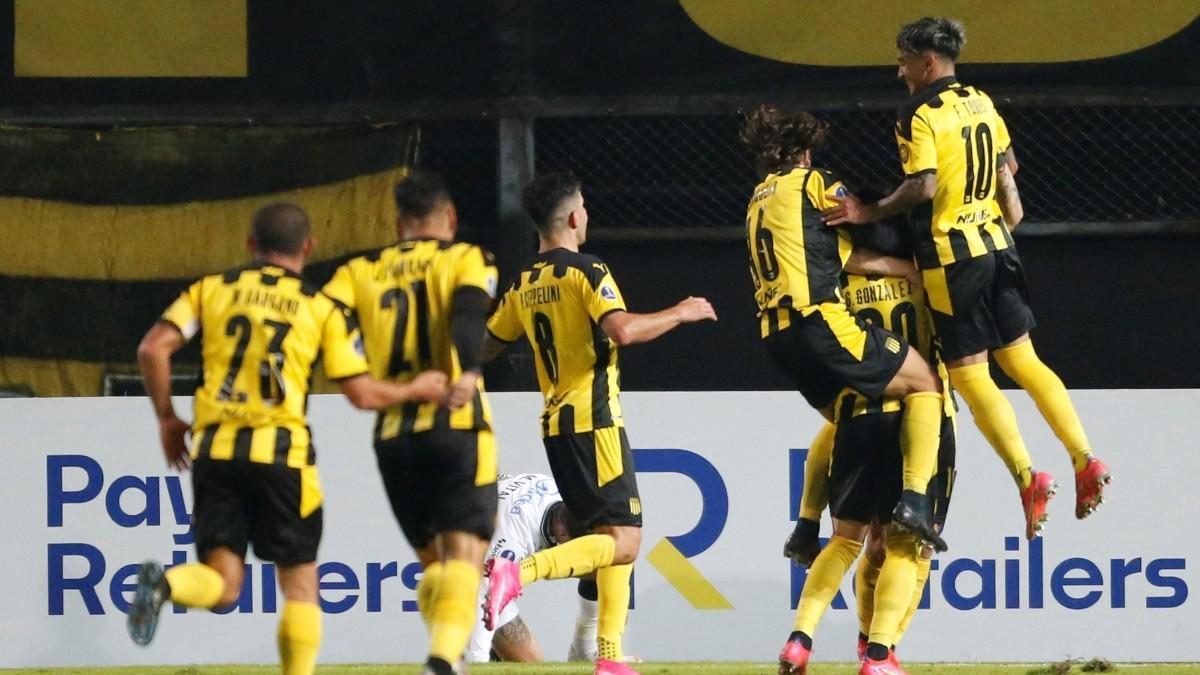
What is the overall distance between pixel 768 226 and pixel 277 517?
1.97 meters

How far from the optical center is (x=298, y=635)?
5684 mm

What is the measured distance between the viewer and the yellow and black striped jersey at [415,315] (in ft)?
19.1

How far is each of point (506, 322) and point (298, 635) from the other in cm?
171

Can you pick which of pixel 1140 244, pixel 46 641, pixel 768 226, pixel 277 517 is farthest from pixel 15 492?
pixel 1140 244

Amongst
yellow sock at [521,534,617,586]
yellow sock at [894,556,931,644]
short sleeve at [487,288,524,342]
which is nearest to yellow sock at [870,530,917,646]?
yellow sock at [894,556,931,644]

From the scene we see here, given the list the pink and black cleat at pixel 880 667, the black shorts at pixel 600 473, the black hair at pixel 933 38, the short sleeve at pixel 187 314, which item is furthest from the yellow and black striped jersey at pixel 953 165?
the short sleeve at pixel 187 314

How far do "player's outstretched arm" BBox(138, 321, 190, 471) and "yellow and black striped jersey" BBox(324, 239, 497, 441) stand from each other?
521 mm

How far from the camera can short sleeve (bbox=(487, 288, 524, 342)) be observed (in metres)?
6.96

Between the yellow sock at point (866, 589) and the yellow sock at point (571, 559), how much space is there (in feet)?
3.18

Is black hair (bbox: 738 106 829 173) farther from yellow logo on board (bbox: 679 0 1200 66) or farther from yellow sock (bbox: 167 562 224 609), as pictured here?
yellow logo on board (bbox: 679 0 1200 66)

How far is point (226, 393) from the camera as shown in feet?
18.6

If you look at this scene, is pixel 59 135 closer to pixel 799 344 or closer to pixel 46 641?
pixel 46 641

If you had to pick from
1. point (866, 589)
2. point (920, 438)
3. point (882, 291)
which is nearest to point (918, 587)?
point (866, 589)

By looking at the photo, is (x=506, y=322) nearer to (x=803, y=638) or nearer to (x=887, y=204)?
(x=887, y=204)
